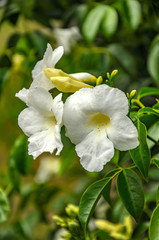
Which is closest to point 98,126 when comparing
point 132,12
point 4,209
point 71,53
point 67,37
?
point 4,209

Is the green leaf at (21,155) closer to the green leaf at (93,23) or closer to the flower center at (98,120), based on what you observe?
the green leaf at (93,23)

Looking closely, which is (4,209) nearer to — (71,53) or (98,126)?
(98,126)

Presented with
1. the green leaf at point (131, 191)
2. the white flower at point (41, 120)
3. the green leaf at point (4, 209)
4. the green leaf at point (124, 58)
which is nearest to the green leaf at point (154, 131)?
the green leaf at point (131, 191)

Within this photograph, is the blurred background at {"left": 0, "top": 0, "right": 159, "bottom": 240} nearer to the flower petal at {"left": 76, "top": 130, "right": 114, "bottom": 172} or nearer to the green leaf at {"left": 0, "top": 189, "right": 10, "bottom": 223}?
the green leaf at {"left": 0, "top": 189, "right": 10, "bottom": 223}

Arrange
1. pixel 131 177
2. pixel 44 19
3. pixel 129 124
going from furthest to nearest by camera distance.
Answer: pixel 44 19 → pixel 131 177 → pixel 129 124

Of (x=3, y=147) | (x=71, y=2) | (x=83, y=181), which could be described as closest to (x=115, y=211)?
(x=83, y=181)

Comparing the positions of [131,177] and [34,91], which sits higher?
[34,91]

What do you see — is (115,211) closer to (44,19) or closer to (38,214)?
(38,214)
